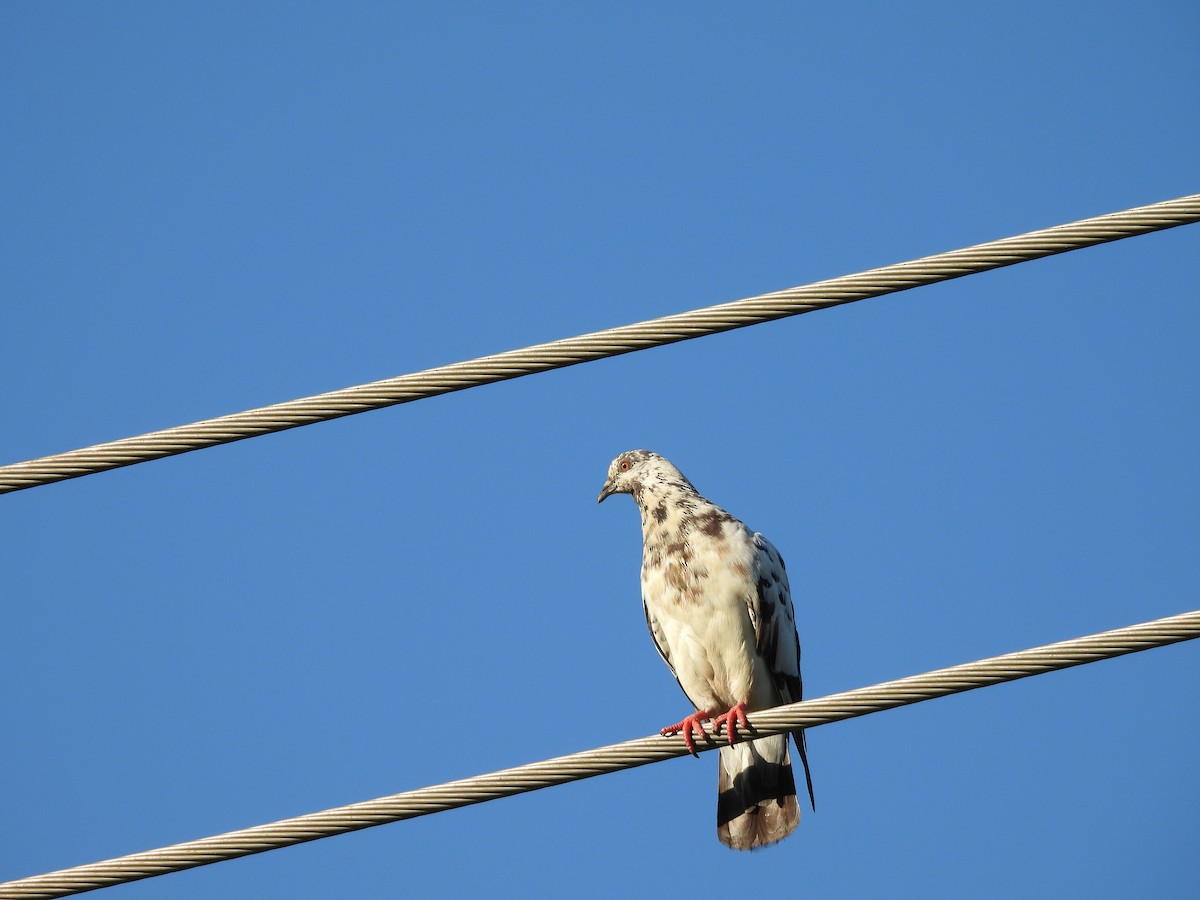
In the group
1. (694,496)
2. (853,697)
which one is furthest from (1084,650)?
(694,496)

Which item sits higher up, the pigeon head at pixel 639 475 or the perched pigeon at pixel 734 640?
the pigeon head at pixel 639 475

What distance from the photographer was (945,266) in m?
4.09

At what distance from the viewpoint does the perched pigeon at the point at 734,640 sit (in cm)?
640

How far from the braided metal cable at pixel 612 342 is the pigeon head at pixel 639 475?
9.57 feet

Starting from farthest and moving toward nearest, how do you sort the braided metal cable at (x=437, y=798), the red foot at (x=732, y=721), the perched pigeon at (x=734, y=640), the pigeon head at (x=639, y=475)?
the pigeon head at (x=639, y=475), the perched pigeon at (x=734, y=640), the red foot at (x=732, y=721), the braided metal cable at (x=437, y=798)

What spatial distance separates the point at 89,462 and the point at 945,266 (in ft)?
8.05

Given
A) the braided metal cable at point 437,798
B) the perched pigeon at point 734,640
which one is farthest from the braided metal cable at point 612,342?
the perched pigeon at point 734,640

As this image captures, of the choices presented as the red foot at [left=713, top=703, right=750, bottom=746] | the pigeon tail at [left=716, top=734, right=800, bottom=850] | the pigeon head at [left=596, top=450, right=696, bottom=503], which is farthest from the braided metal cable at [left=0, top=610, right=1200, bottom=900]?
the pigeon head at [left=596, top=450, right=696, bottom=503]

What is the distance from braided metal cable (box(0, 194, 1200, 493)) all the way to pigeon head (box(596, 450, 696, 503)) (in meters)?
2.92

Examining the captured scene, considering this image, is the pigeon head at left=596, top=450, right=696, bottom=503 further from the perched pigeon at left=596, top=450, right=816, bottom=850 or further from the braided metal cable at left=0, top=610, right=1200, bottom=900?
the braided metal cable at left=0, top=610, right=1200, bottom=900

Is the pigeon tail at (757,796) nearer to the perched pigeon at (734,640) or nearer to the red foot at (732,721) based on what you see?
the perched pigeon at (734,640)

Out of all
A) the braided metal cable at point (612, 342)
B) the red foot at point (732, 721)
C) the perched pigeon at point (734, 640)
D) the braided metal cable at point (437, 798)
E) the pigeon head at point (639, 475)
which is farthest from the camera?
the pigeon head at point (639, 475)

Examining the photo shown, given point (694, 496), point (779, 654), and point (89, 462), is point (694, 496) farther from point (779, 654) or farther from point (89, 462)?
point (89, 462)

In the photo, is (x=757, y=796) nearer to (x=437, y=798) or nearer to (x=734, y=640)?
(x=734, y=640)
